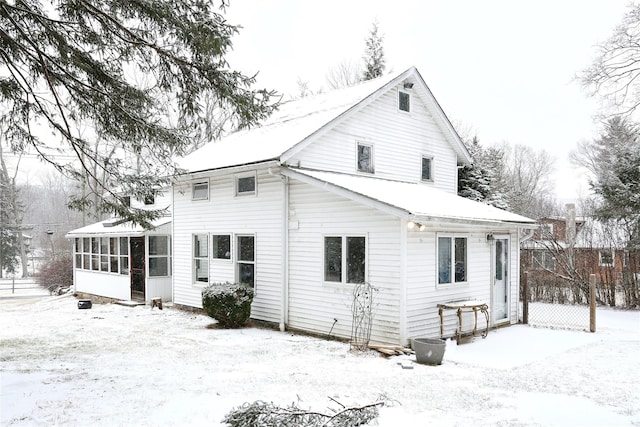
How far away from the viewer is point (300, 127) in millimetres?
12953

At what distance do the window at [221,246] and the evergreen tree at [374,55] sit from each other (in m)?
19.2

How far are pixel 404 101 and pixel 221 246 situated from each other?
6.85 meters

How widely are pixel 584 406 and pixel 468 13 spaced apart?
500 inches

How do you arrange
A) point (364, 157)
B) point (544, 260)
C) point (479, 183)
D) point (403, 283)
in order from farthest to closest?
1. point (479, 183)
2. point (544, 260)
3. point (364, 157)
4. point (403, 283)

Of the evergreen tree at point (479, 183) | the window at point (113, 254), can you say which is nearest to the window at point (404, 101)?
the evergreen tree at point (479, 183)

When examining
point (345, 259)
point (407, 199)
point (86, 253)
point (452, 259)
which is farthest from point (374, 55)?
point (345, 259)

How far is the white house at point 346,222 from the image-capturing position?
9.80m

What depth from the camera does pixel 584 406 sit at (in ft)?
20.2

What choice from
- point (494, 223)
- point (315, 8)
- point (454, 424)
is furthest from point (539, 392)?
point (315, 8)

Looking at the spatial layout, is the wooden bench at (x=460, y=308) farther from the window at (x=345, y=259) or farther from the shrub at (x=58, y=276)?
the shrub at (x=58, y=276)

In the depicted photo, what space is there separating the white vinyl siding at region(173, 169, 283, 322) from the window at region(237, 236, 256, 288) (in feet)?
0.56

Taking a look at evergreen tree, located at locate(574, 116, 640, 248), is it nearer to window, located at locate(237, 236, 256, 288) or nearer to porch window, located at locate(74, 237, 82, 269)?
window, located at locate(237, 236, 256, 288)

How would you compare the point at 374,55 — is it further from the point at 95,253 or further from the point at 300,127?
the point at 95,253

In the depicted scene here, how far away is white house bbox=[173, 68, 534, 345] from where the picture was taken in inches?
386
